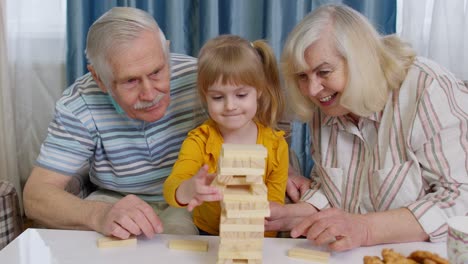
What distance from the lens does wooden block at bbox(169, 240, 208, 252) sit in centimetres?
114

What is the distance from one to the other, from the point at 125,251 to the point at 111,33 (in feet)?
2.04

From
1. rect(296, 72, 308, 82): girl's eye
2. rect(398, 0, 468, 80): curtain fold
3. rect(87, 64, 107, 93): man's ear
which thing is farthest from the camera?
rect(398, 0, 468, 80): curtain fold

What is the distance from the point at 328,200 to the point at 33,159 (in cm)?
191

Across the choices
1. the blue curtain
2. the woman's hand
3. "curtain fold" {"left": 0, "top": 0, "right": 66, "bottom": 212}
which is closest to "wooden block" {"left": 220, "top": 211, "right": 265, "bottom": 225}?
the woman's hand

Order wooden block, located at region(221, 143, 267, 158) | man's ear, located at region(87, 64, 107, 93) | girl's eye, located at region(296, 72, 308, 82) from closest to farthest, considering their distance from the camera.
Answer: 1. wooden block, located at region(221, 143, 267, 158)
2. girl's eye, located at region(296, 72, 308, 82)
3. man's ear, located at region(87, 64, 107, 93)

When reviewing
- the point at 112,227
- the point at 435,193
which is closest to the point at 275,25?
the point at 435,193

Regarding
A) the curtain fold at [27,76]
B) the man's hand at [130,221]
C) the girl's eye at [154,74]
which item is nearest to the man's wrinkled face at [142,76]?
the girl's eye at [154,74]

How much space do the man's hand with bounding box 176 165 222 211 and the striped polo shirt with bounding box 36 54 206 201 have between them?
50 centimetres

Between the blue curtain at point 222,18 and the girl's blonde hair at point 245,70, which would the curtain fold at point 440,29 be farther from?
the girl's blonde hair at point 245,70

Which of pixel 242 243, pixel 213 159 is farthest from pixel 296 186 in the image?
pixel 242 243

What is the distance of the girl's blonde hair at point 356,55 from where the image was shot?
1.31 metres

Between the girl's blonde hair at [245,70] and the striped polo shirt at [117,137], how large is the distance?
200 millimetres

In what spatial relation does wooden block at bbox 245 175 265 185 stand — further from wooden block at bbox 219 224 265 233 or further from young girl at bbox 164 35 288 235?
young girl at bbox 164 35 288 235

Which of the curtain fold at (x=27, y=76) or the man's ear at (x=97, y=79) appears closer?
the man's ear at (x=97, y=79)
